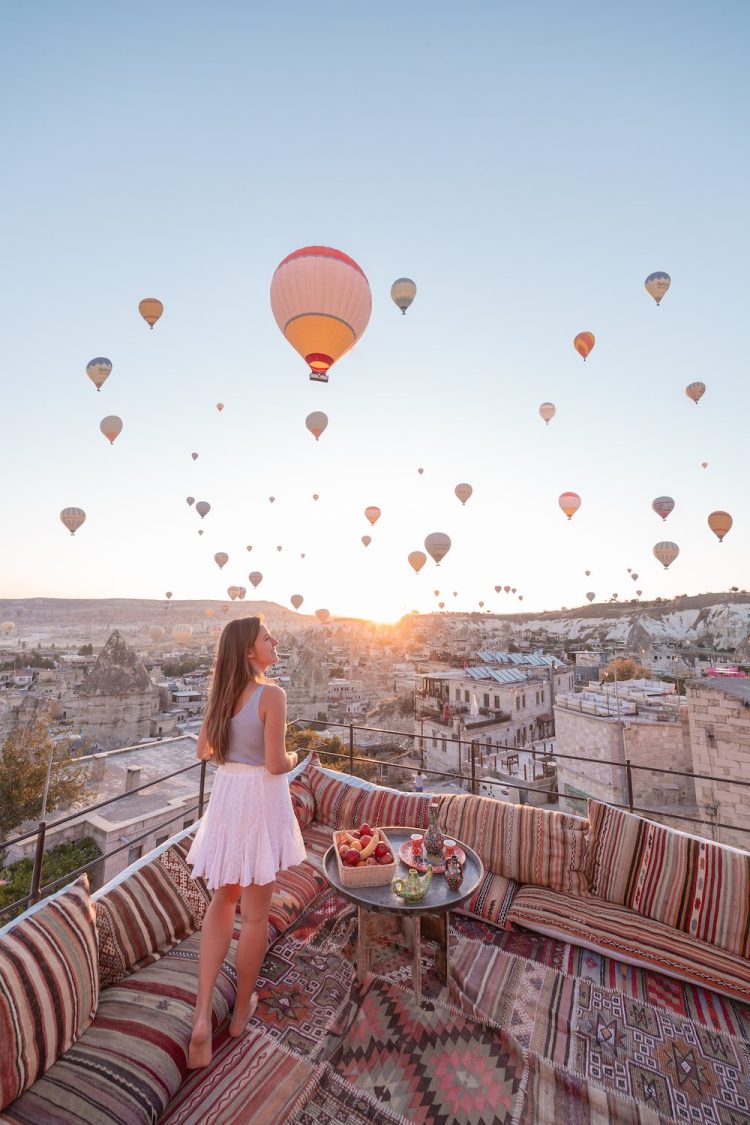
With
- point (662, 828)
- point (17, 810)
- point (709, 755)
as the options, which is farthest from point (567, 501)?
point (17, 810)

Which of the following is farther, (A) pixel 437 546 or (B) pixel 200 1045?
(A) pixel 437 546

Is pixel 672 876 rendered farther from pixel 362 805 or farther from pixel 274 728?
pixel 274 728

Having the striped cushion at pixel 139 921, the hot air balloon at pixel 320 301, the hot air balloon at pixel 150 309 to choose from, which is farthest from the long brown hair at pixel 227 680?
the hot air balloon at pixel 150 309

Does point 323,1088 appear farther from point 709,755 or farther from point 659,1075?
point 709,755

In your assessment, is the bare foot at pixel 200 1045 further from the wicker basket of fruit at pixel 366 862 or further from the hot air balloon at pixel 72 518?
the hot air balloon at pixel 72 518

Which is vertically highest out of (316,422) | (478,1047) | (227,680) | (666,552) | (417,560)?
(316,422)

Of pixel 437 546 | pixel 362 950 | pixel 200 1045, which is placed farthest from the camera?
pixel 437 546

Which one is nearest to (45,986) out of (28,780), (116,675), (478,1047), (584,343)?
(478,1047)

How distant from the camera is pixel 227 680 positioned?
2.23 meters

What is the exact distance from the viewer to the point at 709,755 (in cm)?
1138

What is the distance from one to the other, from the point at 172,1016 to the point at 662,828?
2.89 m

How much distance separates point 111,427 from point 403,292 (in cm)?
833

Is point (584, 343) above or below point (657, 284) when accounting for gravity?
below

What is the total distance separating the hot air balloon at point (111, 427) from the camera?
1321 centimetres
